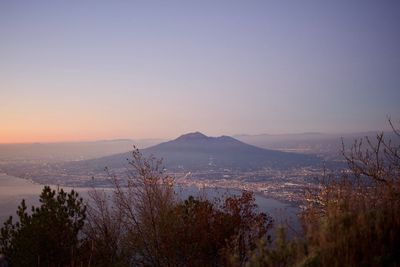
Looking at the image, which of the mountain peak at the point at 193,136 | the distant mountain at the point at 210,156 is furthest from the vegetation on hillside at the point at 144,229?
the mountain peak at the point at 193,136

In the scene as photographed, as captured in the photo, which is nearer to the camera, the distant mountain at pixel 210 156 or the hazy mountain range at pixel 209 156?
the distant mountain at pixel 210 156

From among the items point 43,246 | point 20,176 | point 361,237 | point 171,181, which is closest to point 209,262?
point 171,181

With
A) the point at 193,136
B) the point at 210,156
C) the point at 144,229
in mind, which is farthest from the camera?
the point at 193,136

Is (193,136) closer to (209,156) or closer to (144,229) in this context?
(209,156)

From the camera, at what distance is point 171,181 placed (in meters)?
12.2

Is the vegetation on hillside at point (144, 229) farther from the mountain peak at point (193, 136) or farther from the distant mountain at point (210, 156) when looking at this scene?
the mountain peak at point (193, 136)

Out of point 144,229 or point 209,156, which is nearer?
point 144,229

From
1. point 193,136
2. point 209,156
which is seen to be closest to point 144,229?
point 209,156

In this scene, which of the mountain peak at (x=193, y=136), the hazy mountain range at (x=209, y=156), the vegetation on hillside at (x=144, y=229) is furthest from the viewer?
the mountain peak at (x=193, y=136)

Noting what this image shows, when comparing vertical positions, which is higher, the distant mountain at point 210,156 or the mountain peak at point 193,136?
the mountain peak at point 193,136

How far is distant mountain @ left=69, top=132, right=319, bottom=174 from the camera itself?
290 ft

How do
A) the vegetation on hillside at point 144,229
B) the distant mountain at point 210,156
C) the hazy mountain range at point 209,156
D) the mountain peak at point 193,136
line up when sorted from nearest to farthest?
the vegetation on hillside at point 144,229, the distant mountain at point 210,156, the hazy mountain range at point 209,156, the mountain peak at point 193,136

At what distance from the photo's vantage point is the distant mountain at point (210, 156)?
88.4 metres

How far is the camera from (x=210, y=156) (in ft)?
366
